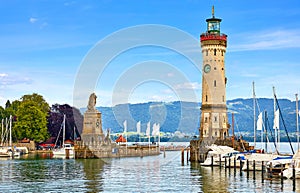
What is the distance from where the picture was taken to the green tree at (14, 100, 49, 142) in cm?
13200

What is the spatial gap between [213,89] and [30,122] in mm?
54571

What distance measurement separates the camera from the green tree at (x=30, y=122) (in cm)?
13200

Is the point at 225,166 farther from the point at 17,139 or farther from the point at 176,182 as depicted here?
the point at 17,139

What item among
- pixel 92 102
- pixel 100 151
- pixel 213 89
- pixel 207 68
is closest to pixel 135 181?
pixel 213 89

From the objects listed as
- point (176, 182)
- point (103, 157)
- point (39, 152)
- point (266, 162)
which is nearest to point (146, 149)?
point (103, 157)

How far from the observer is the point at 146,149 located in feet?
393

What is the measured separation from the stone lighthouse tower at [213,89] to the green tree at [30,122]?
51640 mm

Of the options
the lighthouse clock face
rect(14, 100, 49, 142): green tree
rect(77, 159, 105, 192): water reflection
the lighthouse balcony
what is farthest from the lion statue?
rect(77, 159, 105, 192): water reflection

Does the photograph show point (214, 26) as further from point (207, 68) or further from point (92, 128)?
point (92, 128)

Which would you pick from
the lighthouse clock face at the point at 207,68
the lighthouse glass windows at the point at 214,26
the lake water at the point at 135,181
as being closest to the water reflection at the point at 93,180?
the lake water at the point at 135,181

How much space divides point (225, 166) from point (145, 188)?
25499mm

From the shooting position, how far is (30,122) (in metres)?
132

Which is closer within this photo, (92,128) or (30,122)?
(92,128)

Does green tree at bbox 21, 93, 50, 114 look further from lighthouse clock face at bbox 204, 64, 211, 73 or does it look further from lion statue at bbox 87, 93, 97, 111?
lighthouse clock face at bbox 204, 64, 211, 73
